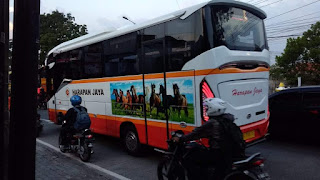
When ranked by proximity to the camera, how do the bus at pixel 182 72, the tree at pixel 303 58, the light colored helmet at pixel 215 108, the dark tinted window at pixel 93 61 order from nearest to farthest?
the light colored helmet at pixel 215 108 → the bus at pixel 182 72 → the dark tinted window at pixel 93 61 → the tree at pixel 303 58

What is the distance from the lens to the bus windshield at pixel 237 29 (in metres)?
5.01

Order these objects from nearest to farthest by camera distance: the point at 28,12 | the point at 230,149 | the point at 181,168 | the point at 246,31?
the point at 28,12 → the point at 230,149 → the point at 181,168 → the point at 246,31

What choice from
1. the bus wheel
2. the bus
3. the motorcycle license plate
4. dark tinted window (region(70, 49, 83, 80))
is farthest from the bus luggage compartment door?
dark tinted window (region(70, 49, 83, 80))

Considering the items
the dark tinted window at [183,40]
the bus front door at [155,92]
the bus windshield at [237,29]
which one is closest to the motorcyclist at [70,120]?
the bus front door at [155,92]

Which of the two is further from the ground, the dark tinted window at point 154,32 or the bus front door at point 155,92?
the dark tinted window at point 154,32

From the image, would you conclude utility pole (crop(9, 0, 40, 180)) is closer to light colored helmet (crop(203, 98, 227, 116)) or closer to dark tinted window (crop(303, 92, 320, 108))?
light colored helmet (crop(203, 98, 227, 116))

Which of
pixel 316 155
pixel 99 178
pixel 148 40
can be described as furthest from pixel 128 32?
pixel 316 155

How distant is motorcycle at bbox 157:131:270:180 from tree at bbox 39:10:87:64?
25.5m

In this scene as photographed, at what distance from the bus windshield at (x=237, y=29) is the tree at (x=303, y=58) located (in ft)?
71.7

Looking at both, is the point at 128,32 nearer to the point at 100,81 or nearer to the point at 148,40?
the point at 148,40

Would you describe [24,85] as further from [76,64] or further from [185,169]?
[76,64]

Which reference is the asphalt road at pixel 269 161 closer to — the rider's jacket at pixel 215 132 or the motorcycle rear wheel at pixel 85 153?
the motorcycle rear wheel at pixel 85 153

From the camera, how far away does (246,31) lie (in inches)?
220

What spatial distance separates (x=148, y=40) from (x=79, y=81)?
3290 mm
